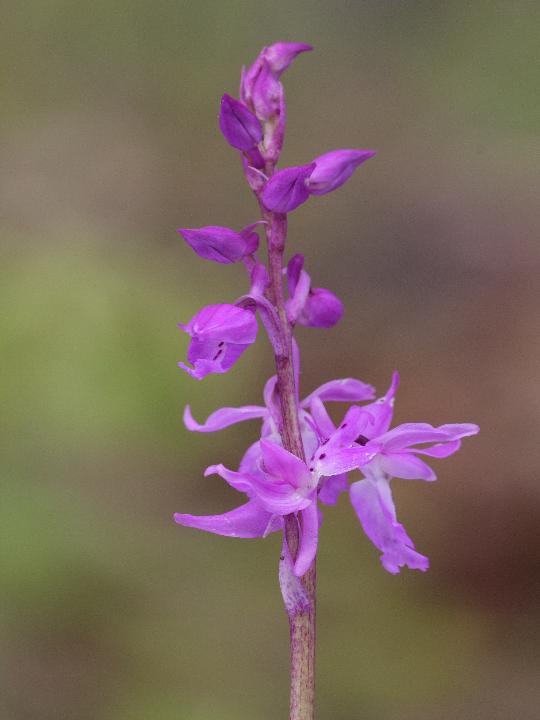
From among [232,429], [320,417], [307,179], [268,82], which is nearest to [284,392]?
[320,417]

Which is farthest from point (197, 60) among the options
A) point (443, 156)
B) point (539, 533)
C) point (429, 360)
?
point (539, 533)

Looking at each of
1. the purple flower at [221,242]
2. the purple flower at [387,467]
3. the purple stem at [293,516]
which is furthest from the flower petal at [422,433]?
the purple flower at [221,242]

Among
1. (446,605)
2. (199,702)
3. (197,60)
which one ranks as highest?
(197,60)

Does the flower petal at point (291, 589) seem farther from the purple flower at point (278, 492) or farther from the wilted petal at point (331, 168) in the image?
the wilted petal at point (331, 168)

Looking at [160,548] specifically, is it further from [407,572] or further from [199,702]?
[407,572]

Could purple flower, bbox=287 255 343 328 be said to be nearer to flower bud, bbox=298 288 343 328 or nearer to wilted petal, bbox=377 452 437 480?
flower bud, bbox=298 288 343 328

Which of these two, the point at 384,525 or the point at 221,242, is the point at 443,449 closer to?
the point at 384,525

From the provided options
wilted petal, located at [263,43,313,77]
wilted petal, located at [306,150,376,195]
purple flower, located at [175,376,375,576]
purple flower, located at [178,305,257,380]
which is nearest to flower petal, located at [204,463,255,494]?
purple flower, located at [175,376,375,576]
